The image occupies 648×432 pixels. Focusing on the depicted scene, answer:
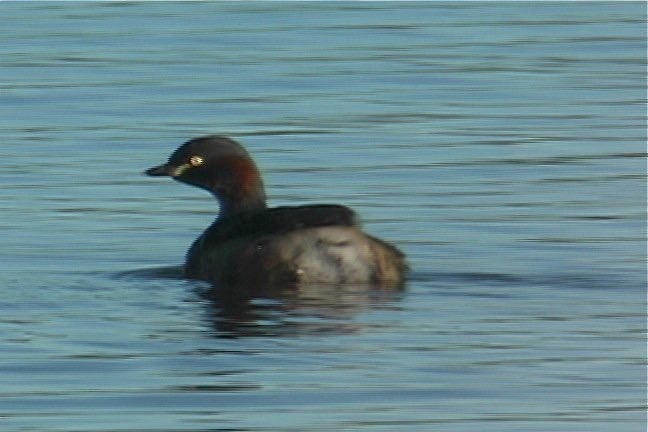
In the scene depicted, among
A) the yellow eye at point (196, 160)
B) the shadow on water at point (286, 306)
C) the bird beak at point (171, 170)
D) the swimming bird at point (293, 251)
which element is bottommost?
the shadow on water at point (286, 306)

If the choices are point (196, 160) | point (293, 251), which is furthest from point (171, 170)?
point (293, 251)

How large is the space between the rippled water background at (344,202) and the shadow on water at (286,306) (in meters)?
0.03

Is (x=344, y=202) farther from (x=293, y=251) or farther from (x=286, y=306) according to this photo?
(x=286, y=306)

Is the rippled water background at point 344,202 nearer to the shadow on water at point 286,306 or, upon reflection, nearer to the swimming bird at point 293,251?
the shadow on water at point 286,306

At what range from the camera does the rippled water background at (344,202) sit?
416 inches

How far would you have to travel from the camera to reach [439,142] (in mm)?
18359

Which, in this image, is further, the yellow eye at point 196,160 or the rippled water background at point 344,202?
the yellow eye at point 196,160

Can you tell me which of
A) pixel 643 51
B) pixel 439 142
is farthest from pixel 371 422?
pixel 643 51

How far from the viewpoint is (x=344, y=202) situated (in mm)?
16297

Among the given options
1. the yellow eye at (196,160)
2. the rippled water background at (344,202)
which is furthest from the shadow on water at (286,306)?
the yellow eye at (196,160)

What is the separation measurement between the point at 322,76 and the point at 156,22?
448cm

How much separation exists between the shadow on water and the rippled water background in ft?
0.10

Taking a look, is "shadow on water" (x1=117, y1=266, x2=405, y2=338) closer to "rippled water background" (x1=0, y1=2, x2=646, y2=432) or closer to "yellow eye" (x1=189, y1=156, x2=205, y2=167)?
"rippled water background" (x1=0, y1=2, x2=646, y2=432)

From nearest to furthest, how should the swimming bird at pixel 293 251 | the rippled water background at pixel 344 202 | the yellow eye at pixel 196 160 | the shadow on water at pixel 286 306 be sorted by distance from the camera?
1. the rippled water background at pixel 344 202
2. the shadow on water at pixel 286 306
3. the swimming bird at pixel 293 251
4. the yellow eye at pixel 196 160
